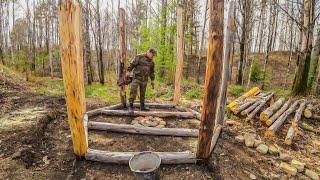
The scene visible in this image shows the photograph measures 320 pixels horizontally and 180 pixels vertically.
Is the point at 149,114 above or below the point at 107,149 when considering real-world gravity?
above

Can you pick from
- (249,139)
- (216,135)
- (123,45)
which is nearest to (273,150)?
(249,139)

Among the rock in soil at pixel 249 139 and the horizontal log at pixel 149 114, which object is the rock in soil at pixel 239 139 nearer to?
the rock in soil at pixel 249 139

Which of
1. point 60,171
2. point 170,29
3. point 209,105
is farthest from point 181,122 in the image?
point 170,29

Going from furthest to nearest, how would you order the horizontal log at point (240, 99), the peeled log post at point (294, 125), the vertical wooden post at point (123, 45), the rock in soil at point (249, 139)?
1. the horizontal log at point (240, 99)
2. the vertical wooden post at point (123, 45)
3. the peeled log post at point (294, 125)
4. the rock in soil at point (249, 139)

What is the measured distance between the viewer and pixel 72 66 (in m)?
4.83

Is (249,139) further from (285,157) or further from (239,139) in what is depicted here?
(285,157)

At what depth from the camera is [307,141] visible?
758cm

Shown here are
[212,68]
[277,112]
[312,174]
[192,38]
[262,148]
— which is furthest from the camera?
[192,38]

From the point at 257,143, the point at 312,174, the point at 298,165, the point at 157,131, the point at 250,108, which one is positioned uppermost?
the point at 250,108

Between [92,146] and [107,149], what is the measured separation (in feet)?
1.31

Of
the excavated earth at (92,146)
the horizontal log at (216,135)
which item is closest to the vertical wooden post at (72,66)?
the excavated earth at (92,146)

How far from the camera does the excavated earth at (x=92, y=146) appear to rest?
501cm

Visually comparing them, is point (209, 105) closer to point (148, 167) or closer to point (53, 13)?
point (148, 167)

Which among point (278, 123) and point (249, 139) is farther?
point (278, 123)
